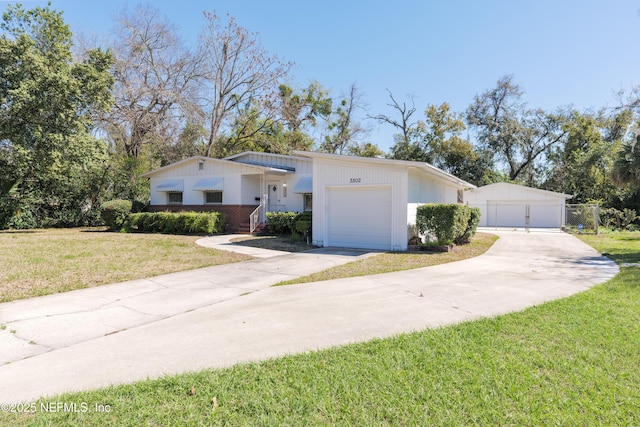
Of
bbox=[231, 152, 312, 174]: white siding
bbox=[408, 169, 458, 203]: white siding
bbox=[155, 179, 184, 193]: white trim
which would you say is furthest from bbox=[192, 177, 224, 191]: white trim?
bbox=[408, 169, 458, 203]: white siding

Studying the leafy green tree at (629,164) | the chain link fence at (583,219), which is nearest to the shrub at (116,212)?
the leafy green tree at (629,164)

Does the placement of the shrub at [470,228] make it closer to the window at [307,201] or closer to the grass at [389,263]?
the grass at [389,263]

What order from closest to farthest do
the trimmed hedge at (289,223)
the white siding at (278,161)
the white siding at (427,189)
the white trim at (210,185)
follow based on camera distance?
the white siding at (427,189) → the trimmed hedge at (289,223) → the white siding at (278,161) → the white trim at (210,185)

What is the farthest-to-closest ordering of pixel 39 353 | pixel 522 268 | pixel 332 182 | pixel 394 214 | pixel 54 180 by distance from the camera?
pixel 54 180 < pixel 332 182 < pixel 394 214 < pixel 522 268 < pixel 39 353

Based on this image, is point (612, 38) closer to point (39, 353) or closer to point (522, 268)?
point (522, 268)

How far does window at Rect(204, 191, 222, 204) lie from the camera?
19.6m

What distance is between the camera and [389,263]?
9.01m

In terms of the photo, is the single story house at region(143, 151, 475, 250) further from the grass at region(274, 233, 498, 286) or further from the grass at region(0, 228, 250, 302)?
the grass at region(0, 228, 250, 302)

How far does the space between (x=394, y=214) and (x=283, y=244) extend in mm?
4464

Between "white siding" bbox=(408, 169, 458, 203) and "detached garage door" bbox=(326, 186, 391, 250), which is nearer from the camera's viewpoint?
"detached garage door" bbox=(326, 186, 391, 250)

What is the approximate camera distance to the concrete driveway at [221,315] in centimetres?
336

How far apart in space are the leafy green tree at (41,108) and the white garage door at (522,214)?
89.6 feet

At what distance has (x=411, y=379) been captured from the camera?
2973 mm

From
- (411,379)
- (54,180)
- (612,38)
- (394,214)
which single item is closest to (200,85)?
(54,180)
